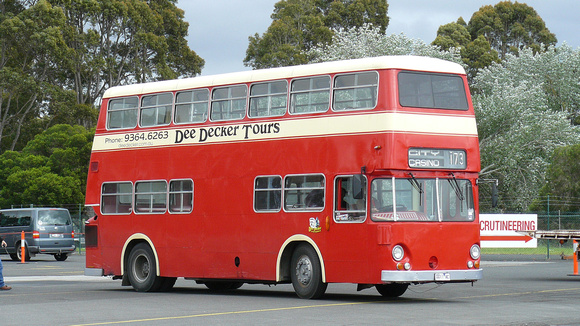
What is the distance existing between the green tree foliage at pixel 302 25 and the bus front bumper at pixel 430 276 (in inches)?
2032

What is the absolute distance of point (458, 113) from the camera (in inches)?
707

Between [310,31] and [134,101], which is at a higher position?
[310,31]

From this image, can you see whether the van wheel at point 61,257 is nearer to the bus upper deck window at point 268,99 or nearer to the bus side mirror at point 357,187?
the bus upper deck window at point 268,99

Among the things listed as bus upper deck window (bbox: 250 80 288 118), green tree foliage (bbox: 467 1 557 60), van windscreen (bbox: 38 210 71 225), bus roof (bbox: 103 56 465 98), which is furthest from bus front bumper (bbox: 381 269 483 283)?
green tree foliage (bbox: 467 1 557 60)

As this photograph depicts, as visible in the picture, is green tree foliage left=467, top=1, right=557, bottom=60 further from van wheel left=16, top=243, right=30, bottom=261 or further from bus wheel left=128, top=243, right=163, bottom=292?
bus wheel left=128, top=243, right=163, bottom=292

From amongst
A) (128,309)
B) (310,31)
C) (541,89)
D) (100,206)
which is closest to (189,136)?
(100,206)

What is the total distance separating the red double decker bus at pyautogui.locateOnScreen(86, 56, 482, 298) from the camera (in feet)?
56.2

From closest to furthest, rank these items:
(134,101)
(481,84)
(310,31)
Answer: (134,101), (481,84), (310,31)

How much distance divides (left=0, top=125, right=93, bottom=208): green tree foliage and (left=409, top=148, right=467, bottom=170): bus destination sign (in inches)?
1427

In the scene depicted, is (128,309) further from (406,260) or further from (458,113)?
(458,113)

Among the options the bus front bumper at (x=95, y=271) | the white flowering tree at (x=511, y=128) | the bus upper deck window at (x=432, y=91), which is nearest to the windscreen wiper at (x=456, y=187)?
the bus upper deck window at (x=432, y=91)

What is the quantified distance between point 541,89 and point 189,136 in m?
44.3

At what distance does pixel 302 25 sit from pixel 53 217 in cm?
4140

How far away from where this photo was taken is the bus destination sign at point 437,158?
1731cm
